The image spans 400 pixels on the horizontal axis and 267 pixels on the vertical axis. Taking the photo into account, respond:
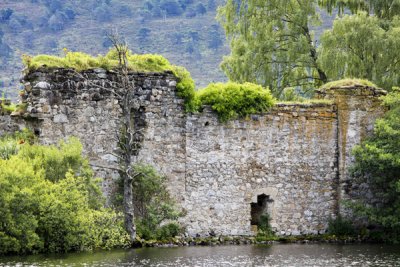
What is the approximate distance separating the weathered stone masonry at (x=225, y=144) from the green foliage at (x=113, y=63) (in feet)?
0.70

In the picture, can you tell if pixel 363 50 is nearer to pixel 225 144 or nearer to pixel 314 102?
pixel 314 102

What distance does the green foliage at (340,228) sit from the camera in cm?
2814

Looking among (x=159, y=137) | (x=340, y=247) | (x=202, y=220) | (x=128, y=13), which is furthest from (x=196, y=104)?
(x=128, y=13)

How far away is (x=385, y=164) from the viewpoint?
27062 millimetres

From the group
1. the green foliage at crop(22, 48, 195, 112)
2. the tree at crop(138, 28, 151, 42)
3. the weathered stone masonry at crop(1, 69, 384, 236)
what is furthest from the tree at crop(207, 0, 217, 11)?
the green foliage at crop(22, 48, 195, 112)

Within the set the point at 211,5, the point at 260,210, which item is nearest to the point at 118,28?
the point at 211,5

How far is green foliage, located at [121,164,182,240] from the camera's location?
2623 cm

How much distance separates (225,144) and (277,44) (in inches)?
427

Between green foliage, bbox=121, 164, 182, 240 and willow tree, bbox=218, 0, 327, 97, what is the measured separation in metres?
11.3

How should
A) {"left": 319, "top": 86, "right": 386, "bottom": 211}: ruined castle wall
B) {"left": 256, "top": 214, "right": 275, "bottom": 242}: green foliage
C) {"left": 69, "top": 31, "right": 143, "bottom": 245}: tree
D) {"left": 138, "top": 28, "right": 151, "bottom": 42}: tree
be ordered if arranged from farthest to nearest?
{"left": 138, "top": 28, "right": 151, "bottom": 42}: tree
{"left": 319, "top": 86, "right": 386, "bottom": 211}: ruined castle wall
{"left": 256, "top": 214, "right": 275, "bottom": 242}: green foliage
{"left": 69, "top": 31, "right": 143, "bottom": 245}: tree

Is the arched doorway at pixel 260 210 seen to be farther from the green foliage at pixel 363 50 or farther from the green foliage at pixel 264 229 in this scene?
the green foliage at pixel 363 50

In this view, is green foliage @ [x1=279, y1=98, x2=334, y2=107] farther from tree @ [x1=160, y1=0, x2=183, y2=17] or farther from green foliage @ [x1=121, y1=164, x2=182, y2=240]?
tree @ [x1=160, y1=0, x2=183, y2=17]

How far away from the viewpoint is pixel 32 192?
22391mm

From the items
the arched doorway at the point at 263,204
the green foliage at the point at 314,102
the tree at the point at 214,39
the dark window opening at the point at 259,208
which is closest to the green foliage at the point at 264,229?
the arched doorway at the point at 263,204
